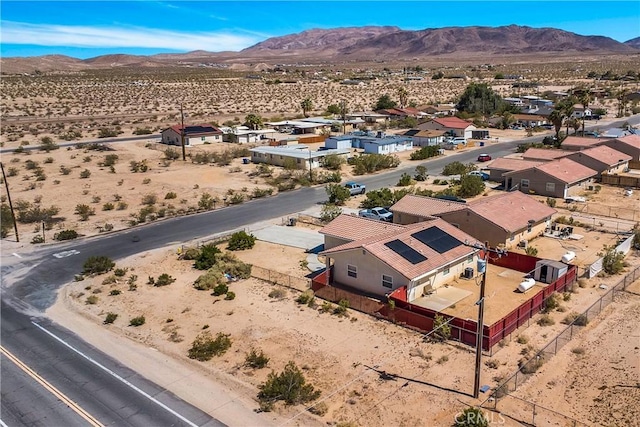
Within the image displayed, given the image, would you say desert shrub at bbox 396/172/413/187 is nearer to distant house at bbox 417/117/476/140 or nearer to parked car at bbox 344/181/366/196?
parked car at bbox 344/181/366/196

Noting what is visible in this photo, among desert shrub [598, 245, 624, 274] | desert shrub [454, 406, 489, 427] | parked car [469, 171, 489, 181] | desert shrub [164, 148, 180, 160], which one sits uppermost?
desert shrub [164, 148, 180, 160]

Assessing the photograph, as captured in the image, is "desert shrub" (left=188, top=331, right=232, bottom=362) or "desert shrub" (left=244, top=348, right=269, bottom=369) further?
"desert shrub" (left=188, top=331, right=232, bottom=362)

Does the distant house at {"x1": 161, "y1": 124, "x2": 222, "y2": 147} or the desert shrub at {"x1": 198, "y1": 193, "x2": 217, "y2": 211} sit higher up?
the distant house at {"x1": 161, "y1": 124, "x2": 222, "y2": 147}

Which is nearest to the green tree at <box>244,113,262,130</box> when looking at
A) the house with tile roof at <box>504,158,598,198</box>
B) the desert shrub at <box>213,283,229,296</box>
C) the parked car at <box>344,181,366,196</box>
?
the parked car at <box>344,181,366,196</box>

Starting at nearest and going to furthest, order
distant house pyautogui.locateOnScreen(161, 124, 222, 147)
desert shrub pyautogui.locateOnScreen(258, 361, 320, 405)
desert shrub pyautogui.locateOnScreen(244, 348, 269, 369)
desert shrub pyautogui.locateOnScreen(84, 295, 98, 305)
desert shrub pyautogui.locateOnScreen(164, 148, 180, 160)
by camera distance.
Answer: desert shrub pyautogui.locateOnScreen(258, 361, 320, 405) → desert shrub pyautogui.locateOnScreen(244, 348, 269, 369) → desert shrub pyautogui.locateOnScreen(84, 295, 98, 305) → desert shrub pyautogui.locateOnScreen(164, 148, 180, 160) → distant house pyautogui.locateOnScreen(161, 124, 222, 147)

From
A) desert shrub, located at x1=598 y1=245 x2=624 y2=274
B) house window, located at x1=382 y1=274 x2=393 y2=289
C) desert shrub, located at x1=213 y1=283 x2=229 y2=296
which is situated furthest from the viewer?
desert shrub, located at x1=598 y1=245 x2=624 y2=274

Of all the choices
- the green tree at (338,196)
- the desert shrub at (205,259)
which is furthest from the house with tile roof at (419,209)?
the desert shrub at (205,259)

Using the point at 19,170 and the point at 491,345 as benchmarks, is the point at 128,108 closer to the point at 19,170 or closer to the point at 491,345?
the point at 19,170

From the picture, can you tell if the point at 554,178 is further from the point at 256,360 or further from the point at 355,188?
the point at 256,360

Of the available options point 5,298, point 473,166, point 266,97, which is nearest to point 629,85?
point 266,97
